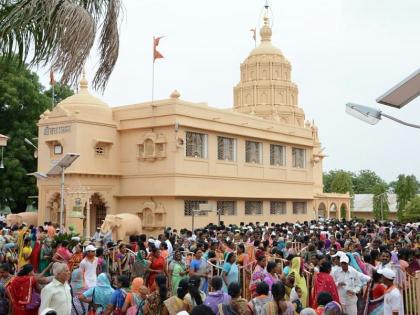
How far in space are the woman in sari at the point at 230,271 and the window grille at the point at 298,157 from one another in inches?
964

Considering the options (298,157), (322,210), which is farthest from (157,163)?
(322,210)

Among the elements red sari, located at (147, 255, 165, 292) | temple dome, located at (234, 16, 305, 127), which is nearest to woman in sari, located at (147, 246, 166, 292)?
red sari, located at (147, 255, 165, 292)

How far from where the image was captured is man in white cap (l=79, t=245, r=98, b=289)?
384 inches

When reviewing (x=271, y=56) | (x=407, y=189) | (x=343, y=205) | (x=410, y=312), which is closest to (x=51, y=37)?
(x=410, y=312)

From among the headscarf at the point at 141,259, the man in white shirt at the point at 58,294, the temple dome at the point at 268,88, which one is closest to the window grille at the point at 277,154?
the temple dome at the point at 268,88

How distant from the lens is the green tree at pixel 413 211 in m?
51.9

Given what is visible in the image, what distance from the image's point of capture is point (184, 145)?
84.0 feet

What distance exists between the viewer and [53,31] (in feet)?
24.8

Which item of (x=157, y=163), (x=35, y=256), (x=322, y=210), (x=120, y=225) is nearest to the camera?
(x=35, y=256)

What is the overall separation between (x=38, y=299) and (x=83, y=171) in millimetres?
17994

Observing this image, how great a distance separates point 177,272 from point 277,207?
22.9 m

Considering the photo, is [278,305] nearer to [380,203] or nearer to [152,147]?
[152,147]

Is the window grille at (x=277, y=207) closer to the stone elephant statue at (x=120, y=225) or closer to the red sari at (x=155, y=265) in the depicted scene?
the stone elephant statue at (x=120, y=225)

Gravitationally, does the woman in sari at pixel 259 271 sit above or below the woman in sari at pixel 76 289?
above
